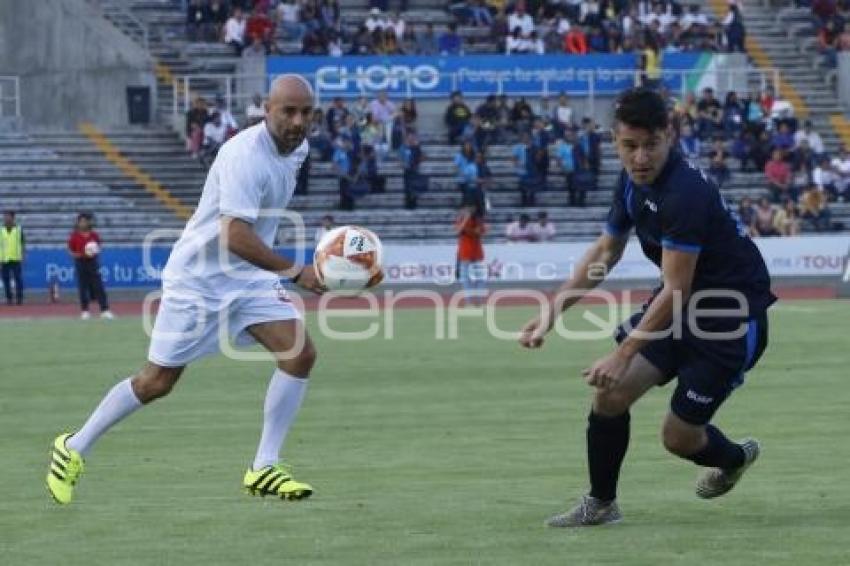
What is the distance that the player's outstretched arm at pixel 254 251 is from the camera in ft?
37.0

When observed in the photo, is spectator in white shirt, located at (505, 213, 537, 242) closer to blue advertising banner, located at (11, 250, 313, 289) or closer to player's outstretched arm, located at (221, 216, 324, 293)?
blue advertising banner, located at (11, 250, 313, 289)

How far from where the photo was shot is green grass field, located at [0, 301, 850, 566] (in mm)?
9586

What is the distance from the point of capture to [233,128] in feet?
146

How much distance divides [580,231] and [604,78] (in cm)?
483

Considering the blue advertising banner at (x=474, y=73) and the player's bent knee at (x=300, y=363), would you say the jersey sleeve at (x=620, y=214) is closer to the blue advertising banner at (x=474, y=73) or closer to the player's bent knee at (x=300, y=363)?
the player's bent knee at (x=300, y=363)

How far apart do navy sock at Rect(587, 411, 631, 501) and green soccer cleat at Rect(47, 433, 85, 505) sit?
296cm

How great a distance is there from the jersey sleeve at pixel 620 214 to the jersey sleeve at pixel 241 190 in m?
2.05

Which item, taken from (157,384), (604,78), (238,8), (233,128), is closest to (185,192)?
(233,128)

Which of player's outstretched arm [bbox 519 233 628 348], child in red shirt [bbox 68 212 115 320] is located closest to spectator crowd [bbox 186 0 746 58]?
child in red shirt [bbox 68 212 115 320]

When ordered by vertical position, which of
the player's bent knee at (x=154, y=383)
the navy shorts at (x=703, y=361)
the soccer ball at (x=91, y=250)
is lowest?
the soccer ball at (x=91, y=250)

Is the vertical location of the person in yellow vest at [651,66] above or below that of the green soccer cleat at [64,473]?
above

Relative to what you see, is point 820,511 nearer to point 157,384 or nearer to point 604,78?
point 157,384

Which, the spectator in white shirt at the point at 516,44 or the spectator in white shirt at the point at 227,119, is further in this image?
the spectator in white shirt at the point at 516,44

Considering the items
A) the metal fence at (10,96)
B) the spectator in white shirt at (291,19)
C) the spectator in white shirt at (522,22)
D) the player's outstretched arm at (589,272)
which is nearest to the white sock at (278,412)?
the player's outstretched arm at (589,272)
